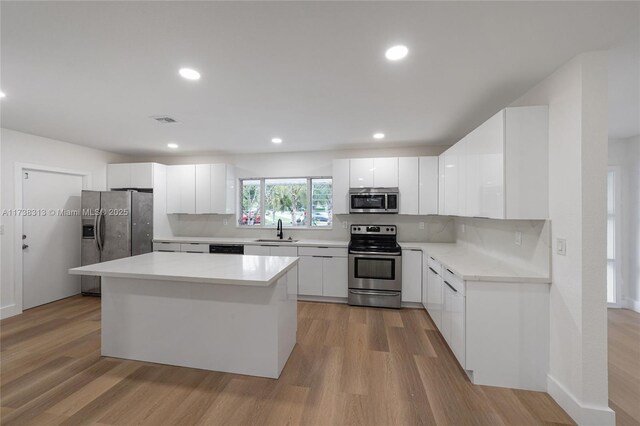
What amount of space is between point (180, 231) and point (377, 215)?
3.70m

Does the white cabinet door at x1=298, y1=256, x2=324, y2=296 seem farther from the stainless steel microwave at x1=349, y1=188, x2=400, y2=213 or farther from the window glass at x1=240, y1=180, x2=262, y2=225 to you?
the window glass at x1=240, y1=180, x2=262, y2=225

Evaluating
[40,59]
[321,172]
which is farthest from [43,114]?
[321,172]

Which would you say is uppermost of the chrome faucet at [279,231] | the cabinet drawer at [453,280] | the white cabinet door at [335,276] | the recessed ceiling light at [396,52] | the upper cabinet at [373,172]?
the recessed ceiling light at [396,52]

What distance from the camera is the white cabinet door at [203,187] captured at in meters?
4.59

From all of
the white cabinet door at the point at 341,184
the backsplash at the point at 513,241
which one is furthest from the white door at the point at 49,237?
the backsplash at the point at 513,241

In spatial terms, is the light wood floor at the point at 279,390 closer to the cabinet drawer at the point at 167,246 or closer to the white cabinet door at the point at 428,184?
the cabinet drawer at the point at 167,246

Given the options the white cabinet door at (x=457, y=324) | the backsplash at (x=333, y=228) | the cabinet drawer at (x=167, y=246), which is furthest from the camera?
the cabinet drawer at (x=167, y=246)

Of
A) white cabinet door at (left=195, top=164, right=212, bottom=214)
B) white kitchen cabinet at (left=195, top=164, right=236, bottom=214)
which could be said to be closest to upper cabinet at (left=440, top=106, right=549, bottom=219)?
white kitchen cabinet at (left=195, top=164, right=236, bottom=214)

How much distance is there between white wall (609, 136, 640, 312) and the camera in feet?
11.5

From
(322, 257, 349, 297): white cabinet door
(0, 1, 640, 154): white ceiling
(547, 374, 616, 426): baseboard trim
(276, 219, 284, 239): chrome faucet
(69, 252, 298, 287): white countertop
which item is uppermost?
(0, 1, 640, 154): white ceiling

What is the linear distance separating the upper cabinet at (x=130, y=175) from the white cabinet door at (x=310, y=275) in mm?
2948

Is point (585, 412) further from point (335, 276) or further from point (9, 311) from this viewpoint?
point (9, 311)

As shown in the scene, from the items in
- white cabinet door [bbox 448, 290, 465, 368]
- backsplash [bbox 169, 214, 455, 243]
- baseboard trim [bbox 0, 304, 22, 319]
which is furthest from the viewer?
backsplash [bbox 169, 214, 455, 243]

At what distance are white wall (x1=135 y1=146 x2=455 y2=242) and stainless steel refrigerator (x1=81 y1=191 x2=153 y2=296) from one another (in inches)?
30.4
